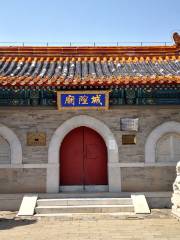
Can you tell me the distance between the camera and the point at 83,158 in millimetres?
9812

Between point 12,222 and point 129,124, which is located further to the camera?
point 129,124

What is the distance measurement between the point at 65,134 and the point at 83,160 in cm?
97

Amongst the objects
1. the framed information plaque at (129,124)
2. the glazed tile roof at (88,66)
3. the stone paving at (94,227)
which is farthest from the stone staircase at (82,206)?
the glazed tile roof at (88,66)

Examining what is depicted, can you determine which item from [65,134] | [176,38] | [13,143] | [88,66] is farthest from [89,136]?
[176,38]

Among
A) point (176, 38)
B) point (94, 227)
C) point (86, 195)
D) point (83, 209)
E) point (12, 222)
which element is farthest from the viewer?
point (176, 38)

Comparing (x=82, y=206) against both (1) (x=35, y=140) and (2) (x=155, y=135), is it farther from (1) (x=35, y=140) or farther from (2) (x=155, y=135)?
(2) (x=155, y=135)

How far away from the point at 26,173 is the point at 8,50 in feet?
16.9

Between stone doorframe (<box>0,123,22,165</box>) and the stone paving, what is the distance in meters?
1.70

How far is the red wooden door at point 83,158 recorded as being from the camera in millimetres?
9742

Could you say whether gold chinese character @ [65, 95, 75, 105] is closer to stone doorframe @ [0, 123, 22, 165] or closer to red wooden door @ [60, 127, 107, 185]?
red wooden door @ [60, 127, 107, 185]

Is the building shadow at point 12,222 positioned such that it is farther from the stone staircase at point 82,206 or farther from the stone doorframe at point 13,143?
the stone doorframe at point 13,143

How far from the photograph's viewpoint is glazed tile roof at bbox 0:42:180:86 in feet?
29.6

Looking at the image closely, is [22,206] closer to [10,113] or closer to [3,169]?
[3,169]

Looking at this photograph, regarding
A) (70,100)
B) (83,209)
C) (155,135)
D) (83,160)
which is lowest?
(83,209)
